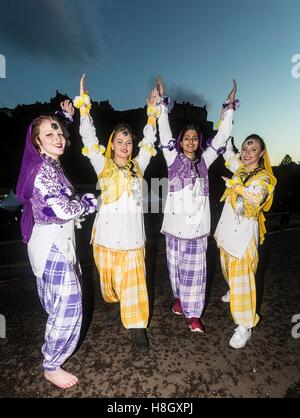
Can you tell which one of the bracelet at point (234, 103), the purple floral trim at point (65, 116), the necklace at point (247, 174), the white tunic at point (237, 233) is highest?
the bracelet at point (234, 103)

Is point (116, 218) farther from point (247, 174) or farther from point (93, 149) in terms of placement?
point (247, 174)

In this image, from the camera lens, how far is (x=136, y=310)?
266 centimetres

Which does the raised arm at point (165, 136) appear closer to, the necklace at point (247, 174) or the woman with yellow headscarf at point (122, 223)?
the woman with yellow headscarf at point (122, 223)

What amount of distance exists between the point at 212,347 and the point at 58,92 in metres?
32.8

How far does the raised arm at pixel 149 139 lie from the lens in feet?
9.57

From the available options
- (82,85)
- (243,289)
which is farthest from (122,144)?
(243,289)

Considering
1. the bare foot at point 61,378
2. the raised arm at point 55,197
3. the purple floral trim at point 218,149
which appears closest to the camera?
the raised arm at point 55,197

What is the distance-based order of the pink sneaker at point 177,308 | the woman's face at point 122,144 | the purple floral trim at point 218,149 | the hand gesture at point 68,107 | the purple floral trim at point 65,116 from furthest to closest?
the pink sneaker at point 177,308, the purple floral trim at point 218,149, the woman's face at point 122,144, the hand gesture at point 68,107, the purple floral trim at point 65,116

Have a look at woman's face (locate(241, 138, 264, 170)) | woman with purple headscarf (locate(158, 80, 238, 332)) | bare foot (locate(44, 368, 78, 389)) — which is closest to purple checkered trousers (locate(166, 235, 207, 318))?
woman with purple headscarf (locate(158, 80, 238, 332))

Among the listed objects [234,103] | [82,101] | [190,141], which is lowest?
[190,141]

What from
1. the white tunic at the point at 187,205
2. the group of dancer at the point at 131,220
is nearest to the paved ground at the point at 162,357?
the group of dancer at the point at 131,220

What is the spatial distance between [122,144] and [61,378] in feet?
6.80

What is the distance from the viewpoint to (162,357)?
8.18 ft

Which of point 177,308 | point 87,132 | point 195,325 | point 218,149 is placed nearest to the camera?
point 87,132
